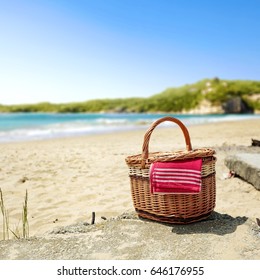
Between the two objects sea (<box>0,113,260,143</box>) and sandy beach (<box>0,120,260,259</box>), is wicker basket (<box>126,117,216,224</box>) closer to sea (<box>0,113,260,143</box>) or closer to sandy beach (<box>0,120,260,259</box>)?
sandy beach (<box>0,120,260,259</box>)

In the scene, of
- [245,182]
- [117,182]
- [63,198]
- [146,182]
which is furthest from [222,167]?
[146,182]

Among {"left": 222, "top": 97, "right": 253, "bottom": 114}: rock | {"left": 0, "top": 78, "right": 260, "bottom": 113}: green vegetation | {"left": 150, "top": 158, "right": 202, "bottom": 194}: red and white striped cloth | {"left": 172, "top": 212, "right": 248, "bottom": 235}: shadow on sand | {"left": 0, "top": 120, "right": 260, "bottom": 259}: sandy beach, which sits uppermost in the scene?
{"left": 0, "top": 78, "right": 260, "bottom": 113}: green vegetation

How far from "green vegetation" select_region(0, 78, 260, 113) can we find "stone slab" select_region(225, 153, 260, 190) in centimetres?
7557

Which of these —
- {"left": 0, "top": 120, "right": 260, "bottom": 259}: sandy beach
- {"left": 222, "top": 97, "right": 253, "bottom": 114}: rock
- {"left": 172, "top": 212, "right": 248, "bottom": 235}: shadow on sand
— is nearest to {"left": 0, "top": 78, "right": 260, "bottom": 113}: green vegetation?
{"left": 222, "top": 97, "right": 253, "bottom": 114}: rock

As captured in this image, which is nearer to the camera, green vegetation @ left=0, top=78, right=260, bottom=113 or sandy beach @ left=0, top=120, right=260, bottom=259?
sandy beach @ left=0, top=120, right=260, bottom=259

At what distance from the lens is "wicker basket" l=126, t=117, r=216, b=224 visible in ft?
10.4

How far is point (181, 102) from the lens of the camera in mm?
92375

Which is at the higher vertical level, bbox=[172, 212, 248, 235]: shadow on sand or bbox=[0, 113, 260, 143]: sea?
bbox=[0, 113, 260, 143]: sea

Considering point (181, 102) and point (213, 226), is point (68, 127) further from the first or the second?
point (181, 102)

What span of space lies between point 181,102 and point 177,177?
91184 mm

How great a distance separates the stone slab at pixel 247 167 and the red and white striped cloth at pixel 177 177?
2.35 m
